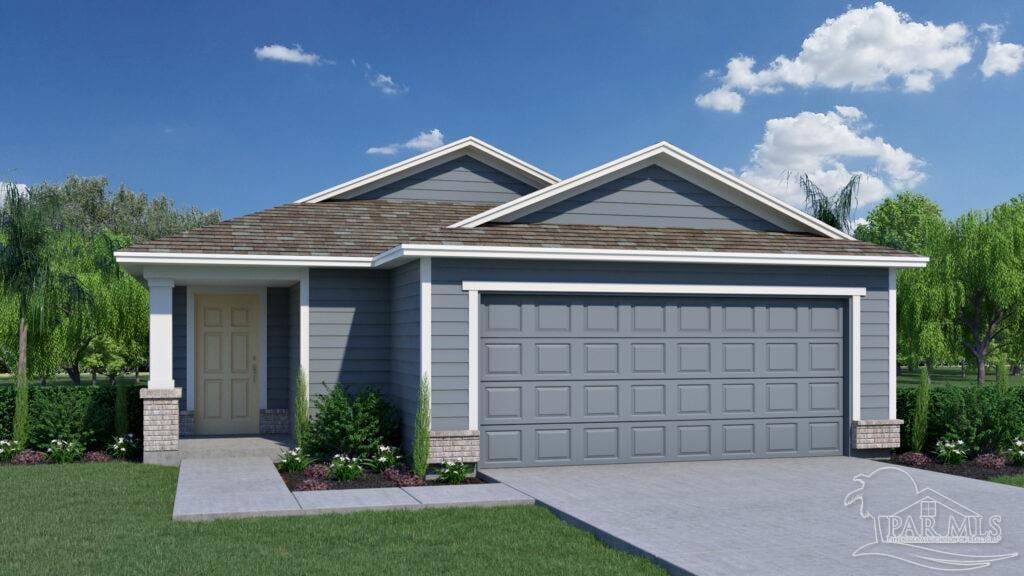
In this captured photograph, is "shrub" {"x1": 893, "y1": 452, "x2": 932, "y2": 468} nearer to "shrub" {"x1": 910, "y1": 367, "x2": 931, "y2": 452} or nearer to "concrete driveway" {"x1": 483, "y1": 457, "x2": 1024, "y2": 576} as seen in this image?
"shrub" {"x1": 910, "y1": 367, "x2": 931, "y2": 452}

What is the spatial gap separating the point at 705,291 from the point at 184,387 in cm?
795

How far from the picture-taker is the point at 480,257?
40.5 ft

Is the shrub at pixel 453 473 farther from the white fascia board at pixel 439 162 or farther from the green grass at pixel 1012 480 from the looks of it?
the white fascia board at pixel 439 162

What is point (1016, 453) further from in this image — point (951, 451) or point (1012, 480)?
point (1012, 480)

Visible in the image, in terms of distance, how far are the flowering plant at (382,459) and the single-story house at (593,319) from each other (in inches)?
19.6

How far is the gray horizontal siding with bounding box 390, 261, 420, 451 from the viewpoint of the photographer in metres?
12.6

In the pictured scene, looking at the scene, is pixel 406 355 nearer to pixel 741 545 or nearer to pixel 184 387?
pixel 184 387

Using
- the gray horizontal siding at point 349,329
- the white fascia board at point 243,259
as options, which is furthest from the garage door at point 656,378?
the white fascia board at point 243,259

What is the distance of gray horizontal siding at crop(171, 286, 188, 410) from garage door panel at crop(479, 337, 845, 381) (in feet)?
17.5

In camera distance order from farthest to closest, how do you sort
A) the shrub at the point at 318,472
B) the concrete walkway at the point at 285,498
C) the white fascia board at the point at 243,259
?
the white fascia board at the point at 243,259
the shrub at the point at 318,472
the concrete walkway at the point at 285,498

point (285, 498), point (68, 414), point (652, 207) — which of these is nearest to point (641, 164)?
point (652, 207)

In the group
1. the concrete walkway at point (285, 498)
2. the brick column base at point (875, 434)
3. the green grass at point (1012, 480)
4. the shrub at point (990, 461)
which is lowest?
the green grass at point (1012, 480)

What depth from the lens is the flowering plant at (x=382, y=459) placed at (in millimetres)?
12398

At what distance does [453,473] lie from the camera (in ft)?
39.0
